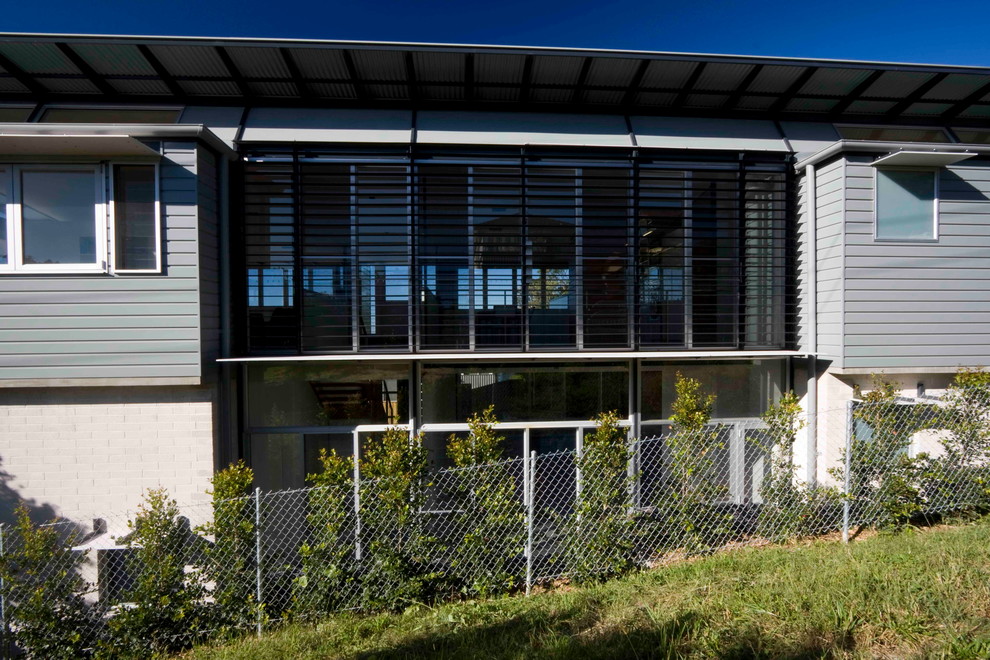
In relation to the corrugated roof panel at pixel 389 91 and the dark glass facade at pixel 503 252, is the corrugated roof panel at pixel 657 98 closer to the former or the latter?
the dark glass facade at pixel 503 252

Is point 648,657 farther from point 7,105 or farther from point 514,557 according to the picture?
point 7,105

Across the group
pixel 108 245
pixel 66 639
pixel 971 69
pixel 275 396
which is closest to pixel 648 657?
pixel 66 639

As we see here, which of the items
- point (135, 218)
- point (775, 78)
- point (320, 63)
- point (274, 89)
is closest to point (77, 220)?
point (135, 218)

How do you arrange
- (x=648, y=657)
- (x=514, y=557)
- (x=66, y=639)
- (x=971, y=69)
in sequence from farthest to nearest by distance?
(x=971, y=69)
(x=514, y=557)
(x=66, y=639)
(x=648, y=657)

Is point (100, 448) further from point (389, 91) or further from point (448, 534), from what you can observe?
point (389, 91)

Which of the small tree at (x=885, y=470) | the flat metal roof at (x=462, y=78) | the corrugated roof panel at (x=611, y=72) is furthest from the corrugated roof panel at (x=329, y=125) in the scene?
the small tree at (x=885, y=470)

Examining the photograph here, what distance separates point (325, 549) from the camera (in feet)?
15.0

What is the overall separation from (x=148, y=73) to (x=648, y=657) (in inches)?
334

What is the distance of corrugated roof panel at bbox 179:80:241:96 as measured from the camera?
22.6 ft

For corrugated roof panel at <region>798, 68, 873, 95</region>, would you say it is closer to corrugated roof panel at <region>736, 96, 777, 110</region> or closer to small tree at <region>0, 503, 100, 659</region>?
corrugated roof panel at <region>736, 96, 777, 110</region>

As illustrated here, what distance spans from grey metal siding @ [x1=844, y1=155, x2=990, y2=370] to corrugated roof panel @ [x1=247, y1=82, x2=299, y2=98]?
7.23 m

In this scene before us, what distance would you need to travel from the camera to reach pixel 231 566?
4570mm

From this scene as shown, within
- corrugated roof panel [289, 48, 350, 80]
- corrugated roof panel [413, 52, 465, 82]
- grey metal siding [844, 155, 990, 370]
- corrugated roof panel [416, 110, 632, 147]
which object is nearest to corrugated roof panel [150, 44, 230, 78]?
corrugated roof panel [289, 48, 350, 80]

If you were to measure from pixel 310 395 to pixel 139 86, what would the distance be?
187 inches
